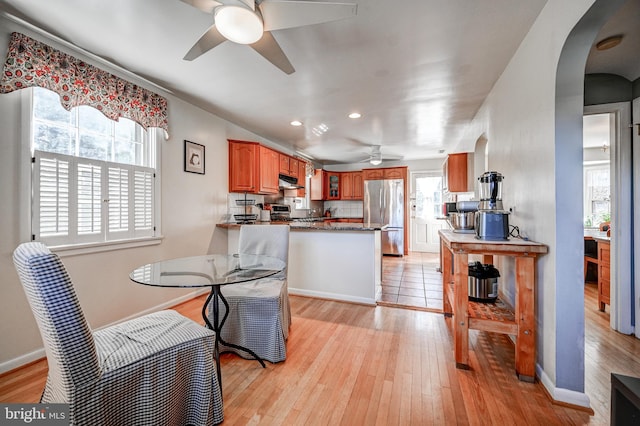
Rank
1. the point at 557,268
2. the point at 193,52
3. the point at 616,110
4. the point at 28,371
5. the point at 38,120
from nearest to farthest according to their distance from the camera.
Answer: the point at 557,268 → the point at 193,52 → the point at 28,371 → the point at 38,120 → the point at 616,110

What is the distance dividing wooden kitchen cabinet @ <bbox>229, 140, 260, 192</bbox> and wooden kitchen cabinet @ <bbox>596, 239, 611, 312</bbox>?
165 inches

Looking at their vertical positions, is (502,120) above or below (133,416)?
above

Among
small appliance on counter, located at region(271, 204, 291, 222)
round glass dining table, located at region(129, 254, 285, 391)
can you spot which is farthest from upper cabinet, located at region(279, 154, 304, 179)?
round glass dining table, located at region(129, 254, 285, 391)

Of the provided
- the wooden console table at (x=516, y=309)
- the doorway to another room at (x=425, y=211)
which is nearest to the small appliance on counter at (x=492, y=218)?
the wooden console table at (x=516, y=309)

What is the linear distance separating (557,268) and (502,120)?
1.50 meters

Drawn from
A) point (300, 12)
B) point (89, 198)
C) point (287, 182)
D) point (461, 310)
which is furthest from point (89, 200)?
point (461, 310)

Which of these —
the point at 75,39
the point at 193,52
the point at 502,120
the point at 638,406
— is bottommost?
the point at 638,406

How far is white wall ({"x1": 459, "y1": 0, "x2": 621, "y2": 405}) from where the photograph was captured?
1.40 metres

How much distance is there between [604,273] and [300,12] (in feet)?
11.9

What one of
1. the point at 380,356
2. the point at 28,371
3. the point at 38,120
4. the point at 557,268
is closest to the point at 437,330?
the point at 380,356

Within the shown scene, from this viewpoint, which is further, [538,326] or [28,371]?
[28,371]

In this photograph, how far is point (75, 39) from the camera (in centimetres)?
199

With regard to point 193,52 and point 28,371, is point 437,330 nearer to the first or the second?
point 193,52

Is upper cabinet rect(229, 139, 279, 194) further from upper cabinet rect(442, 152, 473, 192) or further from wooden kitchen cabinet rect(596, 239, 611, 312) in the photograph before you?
wooden kitchen cabinet rect(596, 239, 611, 312)
